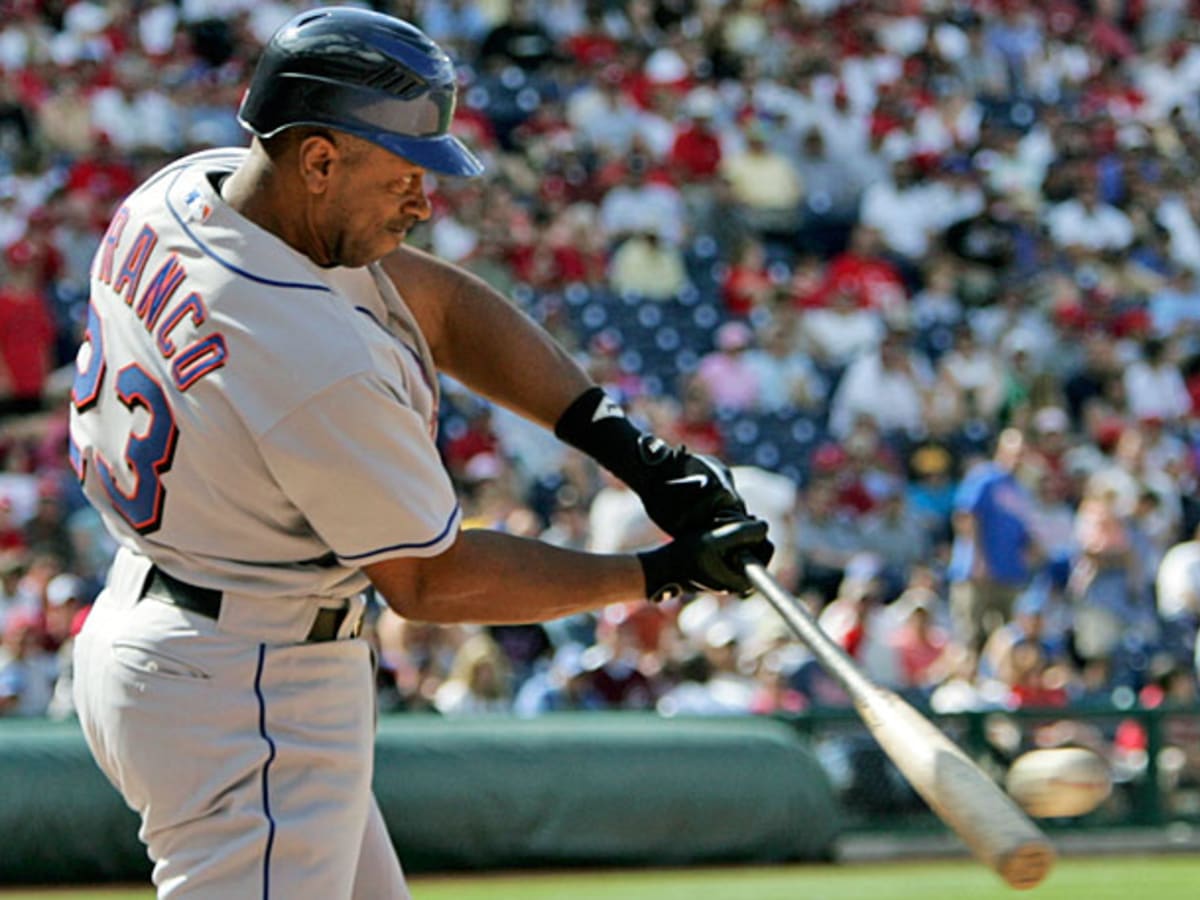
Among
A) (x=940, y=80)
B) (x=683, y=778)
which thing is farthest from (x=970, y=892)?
(x=940, y=80)

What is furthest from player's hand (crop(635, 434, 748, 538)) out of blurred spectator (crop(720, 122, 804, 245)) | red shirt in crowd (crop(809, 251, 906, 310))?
blurred spectator (crop(720, 122, 804, 245))

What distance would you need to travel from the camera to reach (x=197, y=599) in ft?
10.1

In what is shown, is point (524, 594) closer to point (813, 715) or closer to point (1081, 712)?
point (813, 715)

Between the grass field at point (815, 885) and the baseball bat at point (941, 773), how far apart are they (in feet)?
16.5

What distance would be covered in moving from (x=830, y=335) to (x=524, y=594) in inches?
429

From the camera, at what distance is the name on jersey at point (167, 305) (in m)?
2.97

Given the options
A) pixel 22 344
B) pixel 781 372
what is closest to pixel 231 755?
pixel 22 344

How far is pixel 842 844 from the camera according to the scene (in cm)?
988

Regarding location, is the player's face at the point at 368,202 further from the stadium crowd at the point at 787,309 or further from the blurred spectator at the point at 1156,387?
the blurred spectator at the point at 1156,387

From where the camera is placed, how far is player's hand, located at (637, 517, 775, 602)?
325 centimetres

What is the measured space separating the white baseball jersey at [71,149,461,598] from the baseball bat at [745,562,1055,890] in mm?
537

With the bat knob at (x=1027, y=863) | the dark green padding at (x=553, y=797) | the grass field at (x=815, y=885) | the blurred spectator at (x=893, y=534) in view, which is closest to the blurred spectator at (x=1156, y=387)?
the blurred spectator at (x=893, y=534)

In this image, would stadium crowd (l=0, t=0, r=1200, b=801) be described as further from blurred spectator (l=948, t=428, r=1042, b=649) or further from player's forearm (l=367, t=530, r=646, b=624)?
player's forearm (l=367, t=530, r=646, b=624)

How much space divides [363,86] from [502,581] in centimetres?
71
